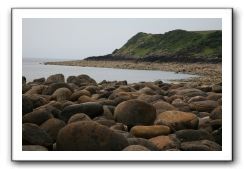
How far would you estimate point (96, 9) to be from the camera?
16.8 feet

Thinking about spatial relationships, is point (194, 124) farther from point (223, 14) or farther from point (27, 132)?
point (27, 132)

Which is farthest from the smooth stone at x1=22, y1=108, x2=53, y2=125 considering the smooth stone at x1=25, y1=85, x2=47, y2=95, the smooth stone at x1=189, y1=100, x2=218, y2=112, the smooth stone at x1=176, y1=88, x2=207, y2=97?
the smooth stone at x1=176, y1=88, x2=207, y2=97

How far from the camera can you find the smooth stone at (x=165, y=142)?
4.93m

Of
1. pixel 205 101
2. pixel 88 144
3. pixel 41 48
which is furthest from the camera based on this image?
pixel 205 101

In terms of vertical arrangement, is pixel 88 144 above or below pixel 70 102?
below

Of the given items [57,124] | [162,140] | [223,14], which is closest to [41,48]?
[57,124]

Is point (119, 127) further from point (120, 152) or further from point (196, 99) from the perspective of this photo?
point (196, 99)

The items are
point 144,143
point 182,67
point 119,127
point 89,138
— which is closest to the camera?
point 89,138

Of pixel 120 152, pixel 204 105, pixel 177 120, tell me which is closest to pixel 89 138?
pixel 120 152

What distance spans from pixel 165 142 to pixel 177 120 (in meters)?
0.37

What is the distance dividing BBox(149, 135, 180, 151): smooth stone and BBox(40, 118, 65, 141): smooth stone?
90 cm

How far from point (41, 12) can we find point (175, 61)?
166 cm

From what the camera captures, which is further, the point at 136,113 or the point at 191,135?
Result: the point at 136,113

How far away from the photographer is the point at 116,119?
5.38 m
